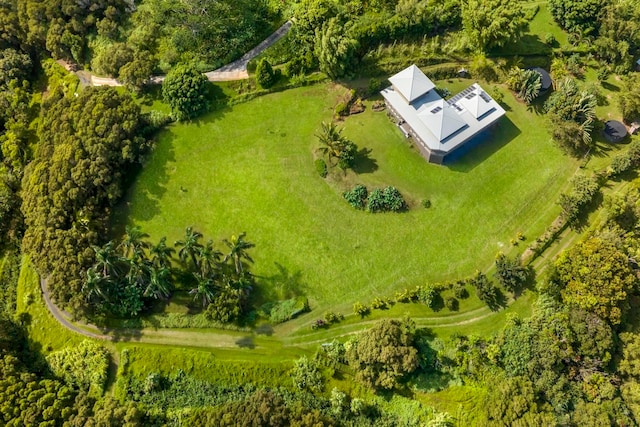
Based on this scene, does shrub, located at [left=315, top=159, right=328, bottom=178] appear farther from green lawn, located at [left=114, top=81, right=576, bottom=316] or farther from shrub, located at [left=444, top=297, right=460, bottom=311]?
shrub, located at [left=444, top=297, right=460, bottom=311]

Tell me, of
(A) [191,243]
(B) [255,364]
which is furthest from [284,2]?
(B) [255,364]

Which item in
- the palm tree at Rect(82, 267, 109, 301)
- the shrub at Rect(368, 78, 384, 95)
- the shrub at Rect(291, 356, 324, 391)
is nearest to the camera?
the shrub at Rect(291, 356, 324, 391)

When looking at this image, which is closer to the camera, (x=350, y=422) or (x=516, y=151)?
(x=350, y=422)

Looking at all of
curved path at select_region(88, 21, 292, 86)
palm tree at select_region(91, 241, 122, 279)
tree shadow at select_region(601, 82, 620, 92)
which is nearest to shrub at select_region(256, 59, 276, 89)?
curved path at select_region(88, 21, 292, 86)

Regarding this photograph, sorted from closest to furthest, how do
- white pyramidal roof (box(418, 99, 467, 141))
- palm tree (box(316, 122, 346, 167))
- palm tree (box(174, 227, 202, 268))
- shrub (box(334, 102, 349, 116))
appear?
1. palm tree (box(174, 227, 202, 268))
2. white pyramidal roof (box(418, 99, 467, 141))
3. palm tree (box(316, 122, 346, 167))
4. shrub (box(334, 102, 349, 116))

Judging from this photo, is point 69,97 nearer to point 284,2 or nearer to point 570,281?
point 284,2

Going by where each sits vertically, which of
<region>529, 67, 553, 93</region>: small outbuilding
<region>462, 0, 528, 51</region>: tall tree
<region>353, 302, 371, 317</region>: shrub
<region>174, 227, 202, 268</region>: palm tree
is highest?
<region>462, 0, 528, 51</region>: tall tree

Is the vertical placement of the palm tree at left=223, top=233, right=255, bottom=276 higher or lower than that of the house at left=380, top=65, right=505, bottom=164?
lower

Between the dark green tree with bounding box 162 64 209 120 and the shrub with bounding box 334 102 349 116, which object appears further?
the shrub with bounding box 334 102 349 116

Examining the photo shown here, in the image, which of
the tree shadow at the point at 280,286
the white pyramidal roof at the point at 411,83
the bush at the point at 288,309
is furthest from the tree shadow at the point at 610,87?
the bush at the point at 288,309
